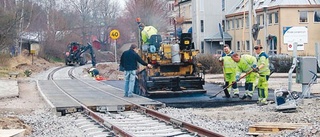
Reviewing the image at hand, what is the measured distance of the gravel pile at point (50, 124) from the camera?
1309 centimetres

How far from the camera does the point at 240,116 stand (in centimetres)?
1517

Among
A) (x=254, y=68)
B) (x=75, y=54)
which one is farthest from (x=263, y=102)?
(x=75, y=54)

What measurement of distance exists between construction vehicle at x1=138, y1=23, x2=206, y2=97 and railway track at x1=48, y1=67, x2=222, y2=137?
3668 millimetres

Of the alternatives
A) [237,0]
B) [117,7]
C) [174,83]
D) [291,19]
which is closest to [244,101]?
[174,83]


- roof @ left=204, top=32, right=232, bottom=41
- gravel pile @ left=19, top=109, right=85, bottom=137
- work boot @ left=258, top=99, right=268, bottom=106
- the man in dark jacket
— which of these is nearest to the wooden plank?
gravel pile @ left=19, top=109, right=85, bottom=137

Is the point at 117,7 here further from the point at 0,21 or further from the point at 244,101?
the point at 244,101

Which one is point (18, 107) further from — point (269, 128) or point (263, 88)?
point (269, 128)

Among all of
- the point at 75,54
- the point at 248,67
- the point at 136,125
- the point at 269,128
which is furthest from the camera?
the point at 75,54

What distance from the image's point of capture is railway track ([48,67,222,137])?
40.6 feet

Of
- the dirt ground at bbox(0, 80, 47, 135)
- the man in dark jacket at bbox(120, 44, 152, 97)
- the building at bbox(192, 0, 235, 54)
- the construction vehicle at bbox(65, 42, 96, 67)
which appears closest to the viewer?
the dirt ground at bbox(0, 80, 47, 135)

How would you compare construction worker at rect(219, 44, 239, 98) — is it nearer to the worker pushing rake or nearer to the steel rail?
the worker pushing rake

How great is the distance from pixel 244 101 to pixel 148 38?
4.61m

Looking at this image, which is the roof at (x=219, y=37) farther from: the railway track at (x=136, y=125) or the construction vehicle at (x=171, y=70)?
the railway track at (x=136, y=125)

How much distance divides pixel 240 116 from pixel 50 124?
454 cm
